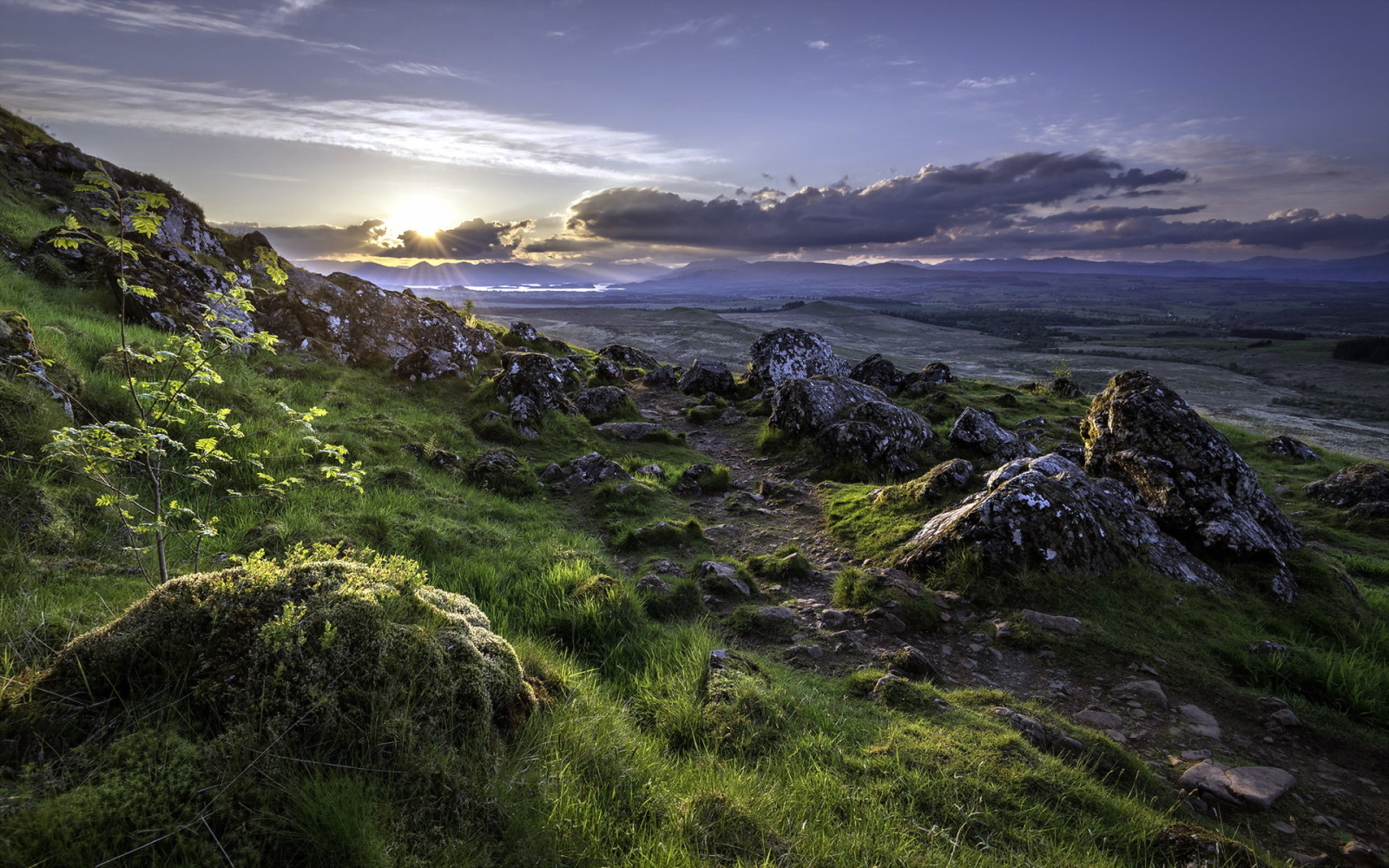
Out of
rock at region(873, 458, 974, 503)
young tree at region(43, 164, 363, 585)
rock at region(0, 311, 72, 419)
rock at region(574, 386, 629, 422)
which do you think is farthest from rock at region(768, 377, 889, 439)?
rock at region(0, 311, 72, 419)

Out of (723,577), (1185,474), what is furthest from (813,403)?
(723,577)

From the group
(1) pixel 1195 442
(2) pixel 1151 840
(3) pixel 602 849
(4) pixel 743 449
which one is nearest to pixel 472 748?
(3) pixel 602 849

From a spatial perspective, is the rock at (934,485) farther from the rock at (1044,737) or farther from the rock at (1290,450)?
the rock at (1290,450)

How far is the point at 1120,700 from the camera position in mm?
7012

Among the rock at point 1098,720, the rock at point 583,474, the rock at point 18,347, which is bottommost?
the rock at point 1098,720

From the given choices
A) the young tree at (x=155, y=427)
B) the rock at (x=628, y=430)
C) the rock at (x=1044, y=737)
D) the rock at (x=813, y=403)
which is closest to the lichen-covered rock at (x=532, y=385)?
the rock at (x=628, y=430)

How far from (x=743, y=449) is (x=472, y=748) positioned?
1746cm

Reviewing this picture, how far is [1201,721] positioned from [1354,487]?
54.0ft

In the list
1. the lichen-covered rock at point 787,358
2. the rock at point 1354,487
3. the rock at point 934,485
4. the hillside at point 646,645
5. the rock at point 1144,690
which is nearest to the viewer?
the hillside at point 646,645

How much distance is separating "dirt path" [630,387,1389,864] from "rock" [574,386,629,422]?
11.5 meters

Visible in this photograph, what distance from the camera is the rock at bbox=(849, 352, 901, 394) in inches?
1247

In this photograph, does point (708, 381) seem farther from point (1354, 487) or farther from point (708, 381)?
point (1354, 487)

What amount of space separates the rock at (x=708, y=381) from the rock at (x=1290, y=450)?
22885 millimetres

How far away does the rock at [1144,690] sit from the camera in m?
6.99
